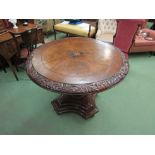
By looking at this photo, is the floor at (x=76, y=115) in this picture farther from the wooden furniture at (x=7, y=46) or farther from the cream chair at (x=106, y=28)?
the cream chair at (x=106, y=28)

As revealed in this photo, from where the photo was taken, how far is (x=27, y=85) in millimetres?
2627

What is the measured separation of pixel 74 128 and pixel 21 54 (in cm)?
163

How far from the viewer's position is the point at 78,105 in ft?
6.82

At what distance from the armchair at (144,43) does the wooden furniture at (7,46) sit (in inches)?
94.6

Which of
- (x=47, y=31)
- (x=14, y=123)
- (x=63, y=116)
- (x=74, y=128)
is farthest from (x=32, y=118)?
(x=47, y=31)

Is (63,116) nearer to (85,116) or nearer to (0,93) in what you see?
(85,116)

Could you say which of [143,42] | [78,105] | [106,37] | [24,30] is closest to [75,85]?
[78,105]

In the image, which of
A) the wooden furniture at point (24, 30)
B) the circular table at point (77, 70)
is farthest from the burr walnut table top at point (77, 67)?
the wooden furniture at point (24, 30)

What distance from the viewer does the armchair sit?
3.31m

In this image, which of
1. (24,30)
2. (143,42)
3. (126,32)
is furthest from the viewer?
(143,42)

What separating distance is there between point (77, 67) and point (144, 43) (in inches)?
91.9

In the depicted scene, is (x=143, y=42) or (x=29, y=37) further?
(x=143, y=42)

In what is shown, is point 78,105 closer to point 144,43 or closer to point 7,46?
point 7,46

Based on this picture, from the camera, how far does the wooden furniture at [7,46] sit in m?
2.47
